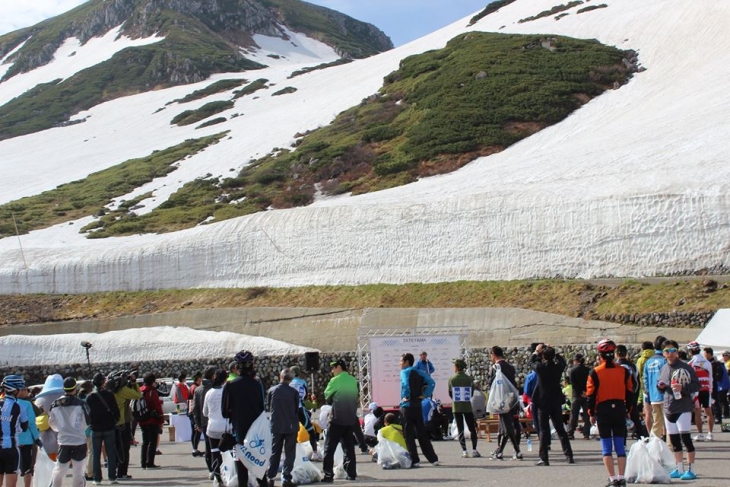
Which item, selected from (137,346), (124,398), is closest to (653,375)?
(124,398)

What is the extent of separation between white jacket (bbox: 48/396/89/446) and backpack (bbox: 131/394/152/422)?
3.51 meters

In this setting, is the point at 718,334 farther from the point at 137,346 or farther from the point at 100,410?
the point at 137,346

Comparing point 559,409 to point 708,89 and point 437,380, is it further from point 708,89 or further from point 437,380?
point 708,89

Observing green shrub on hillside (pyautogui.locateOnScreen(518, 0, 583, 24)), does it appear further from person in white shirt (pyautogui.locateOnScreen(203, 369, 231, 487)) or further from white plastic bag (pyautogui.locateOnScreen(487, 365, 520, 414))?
person in white shirt (pyautogui.locateOnScreen(203, 369, 231, 487))

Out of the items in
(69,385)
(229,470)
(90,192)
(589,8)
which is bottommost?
(229,470)

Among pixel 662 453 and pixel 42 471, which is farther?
pixel 42 471

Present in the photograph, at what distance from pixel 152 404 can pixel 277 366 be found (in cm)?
1294

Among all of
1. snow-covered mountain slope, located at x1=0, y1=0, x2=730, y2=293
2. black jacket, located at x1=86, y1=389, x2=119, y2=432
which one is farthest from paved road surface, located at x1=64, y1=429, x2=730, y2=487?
snow-covered mountain slope, located at x1=0, y1=0, x2=730, y2=293

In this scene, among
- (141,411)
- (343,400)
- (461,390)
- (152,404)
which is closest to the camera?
(343,400)

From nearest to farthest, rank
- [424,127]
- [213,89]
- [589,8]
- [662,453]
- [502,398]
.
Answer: [662,453] < [502,398] < [424,127] < [589,8] < [213,89]

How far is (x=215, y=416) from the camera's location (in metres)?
12.6

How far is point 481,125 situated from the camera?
5594 cm

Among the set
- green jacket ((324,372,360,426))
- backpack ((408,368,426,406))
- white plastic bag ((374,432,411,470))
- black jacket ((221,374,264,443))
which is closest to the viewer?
black jacket ((221,374,264,443))

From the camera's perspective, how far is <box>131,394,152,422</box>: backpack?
15766 millimetres
